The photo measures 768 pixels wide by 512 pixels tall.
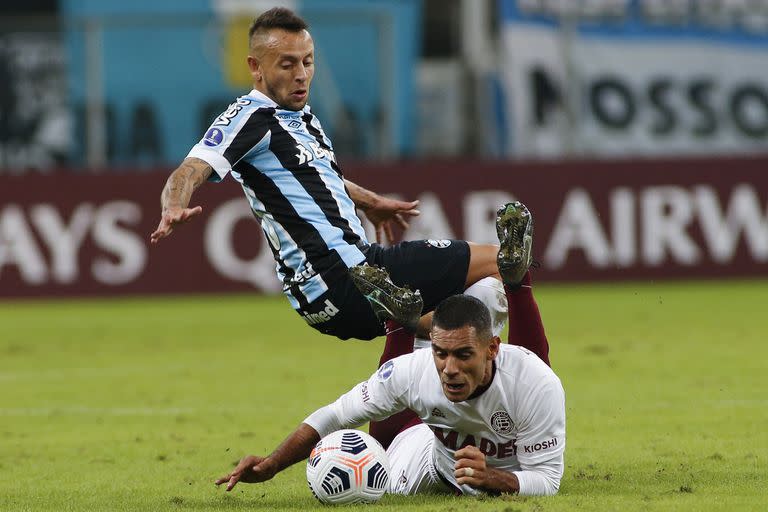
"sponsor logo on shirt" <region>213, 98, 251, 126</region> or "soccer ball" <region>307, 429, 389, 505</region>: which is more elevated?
"sponsor logo on shirt" <region>213, 98, 251, 126</region>

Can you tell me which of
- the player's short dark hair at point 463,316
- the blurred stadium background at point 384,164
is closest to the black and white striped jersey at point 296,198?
the player's short dark hair at point 463,316

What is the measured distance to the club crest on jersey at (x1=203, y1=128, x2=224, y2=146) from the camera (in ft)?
23.8

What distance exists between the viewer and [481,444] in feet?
23.4

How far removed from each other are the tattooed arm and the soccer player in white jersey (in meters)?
1.16

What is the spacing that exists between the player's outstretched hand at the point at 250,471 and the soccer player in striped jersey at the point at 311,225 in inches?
39.2

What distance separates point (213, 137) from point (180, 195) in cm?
56

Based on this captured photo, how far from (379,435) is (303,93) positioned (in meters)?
1.87

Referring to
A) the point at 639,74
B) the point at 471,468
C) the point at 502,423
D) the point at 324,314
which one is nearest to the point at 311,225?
the point at 324,314

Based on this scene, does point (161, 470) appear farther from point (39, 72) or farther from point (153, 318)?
point (39, 72)

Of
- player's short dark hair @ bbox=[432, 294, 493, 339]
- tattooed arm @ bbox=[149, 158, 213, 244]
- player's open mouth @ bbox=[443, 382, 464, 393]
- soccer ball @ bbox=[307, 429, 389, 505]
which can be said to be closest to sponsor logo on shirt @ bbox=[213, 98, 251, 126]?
tattooed arm @ bbox=[149, 158, 213, 244]

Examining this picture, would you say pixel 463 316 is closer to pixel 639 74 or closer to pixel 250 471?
pixel 250 471

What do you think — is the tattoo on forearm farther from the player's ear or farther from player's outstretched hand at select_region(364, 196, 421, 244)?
player's outstretched hand at select_region(364, 196, 421, 244)

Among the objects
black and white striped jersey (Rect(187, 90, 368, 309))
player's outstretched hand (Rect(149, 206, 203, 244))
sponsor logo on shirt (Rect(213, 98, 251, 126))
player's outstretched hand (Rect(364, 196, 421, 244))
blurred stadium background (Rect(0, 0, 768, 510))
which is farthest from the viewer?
blurred stadium background (Rect(0, 0, 768, 510))

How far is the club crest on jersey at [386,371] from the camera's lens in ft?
23.3
